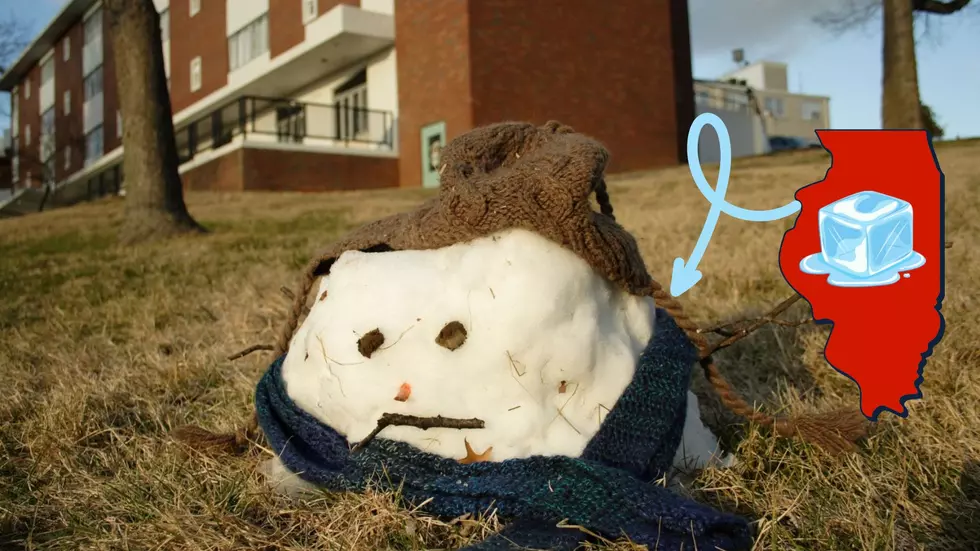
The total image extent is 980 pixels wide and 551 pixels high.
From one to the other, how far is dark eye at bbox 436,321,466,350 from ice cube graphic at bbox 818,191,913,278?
0.70 meters

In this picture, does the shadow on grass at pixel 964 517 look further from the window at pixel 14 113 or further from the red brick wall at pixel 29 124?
the window at pixel 14 113

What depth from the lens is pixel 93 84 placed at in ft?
87.1

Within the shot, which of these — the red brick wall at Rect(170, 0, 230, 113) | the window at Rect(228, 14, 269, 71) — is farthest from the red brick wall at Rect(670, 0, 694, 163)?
the red brick wall at Rect(170, 0, 230, 113)

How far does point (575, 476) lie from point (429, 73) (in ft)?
46.9

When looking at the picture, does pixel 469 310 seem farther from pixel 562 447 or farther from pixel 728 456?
pixel 728 456

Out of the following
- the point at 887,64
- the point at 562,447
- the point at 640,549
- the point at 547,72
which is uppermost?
the point at 547,72

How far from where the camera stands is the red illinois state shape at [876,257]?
133 cm

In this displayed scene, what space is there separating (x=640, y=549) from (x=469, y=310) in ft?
1.67

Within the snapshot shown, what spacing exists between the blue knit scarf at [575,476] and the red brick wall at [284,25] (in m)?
16.9

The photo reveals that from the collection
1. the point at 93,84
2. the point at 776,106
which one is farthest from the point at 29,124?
the point at 776,106

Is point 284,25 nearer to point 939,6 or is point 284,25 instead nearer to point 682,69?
point 682,69

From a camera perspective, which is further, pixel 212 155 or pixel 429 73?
pixel 212 155

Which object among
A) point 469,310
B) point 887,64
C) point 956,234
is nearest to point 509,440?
point 469,310

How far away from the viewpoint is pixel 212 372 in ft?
8.13
